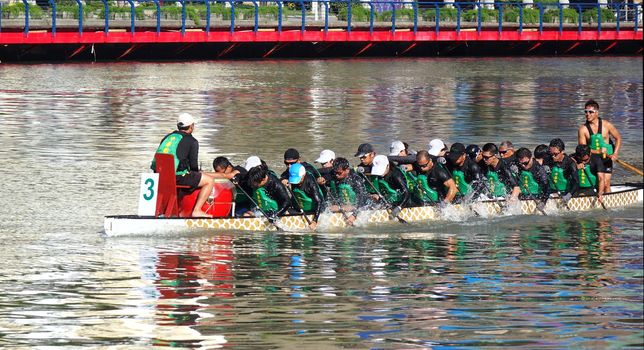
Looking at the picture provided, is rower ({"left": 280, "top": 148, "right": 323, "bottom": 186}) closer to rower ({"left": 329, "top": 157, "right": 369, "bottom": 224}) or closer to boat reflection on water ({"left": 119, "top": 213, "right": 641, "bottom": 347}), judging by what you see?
rower ({"left": 329, "top": 157, "right": 369, "bottom": 224})

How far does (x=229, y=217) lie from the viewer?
20.8 meters

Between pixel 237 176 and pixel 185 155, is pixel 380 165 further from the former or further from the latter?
pixel 185 155

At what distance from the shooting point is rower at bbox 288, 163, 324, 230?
69.6 ft

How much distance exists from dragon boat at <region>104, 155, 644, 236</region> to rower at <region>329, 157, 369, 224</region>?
127 millimetres

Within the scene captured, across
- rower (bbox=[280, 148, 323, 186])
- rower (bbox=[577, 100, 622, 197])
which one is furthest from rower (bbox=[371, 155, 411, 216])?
rower (bbox=[577, 100, 622, 197])

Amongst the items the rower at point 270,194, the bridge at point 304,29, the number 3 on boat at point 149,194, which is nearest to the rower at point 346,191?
the rower at point 270,194

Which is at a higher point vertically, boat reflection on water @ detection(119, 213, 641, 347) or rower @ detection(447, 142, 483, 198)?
rower @ detection(447, 142, 483, 198)

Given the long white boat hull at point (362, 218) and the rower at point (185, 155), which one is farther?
the rower at point (185, 155)

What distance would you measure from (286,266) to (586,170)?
8134mm

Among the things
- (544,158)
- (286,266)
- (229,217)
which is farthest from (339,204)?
(544,158)

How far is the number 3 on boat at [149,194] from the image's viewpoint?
19984mm

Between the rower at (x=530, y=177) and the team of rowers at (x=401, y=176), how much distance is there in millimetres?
15

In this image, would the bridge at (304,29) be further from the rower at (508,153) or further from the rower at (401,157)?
the rower at (508,153)

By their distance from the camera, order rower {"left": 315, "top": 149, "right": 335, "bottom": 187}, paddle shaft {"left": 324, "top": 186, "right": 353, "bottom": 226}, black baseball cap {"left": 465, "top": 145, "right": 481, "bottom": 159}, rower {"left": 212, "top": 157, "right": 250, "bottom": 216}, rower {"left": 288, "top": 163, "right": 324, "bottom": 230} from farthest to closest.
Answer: black baseball cap {"left": 465, "top": 145, "right": 481, "bottom": 159}
rower {"left": 315, "top": 149, "right": 335, "bottom": 187}
paddle shaft {"left": 324, "top": 186, "right": 353, "bottom": 226}
rower {"left": 288, "top": 163, "right": 324, "bottom": 230}
rower {"left": 212, "top": 157, "right": 250, "bottom": 216}
